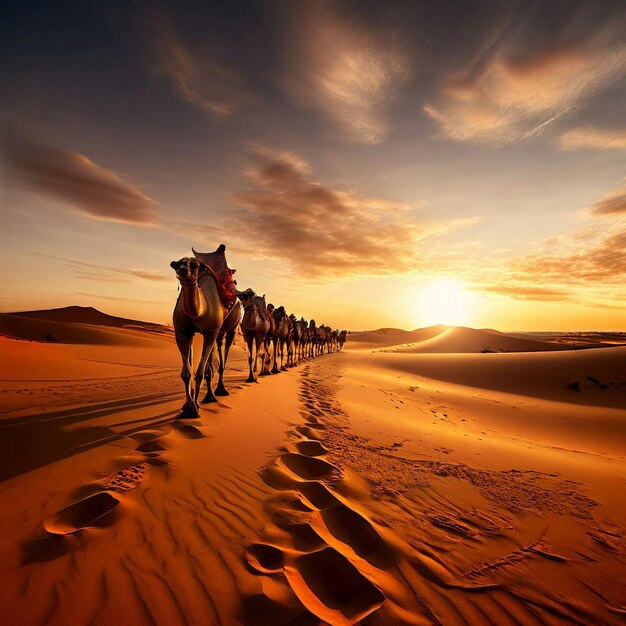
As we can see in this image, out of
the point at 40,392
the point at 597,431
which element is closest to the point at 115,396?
the point at 40,392

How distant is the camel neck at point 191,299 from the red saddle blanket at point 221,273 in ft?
4.20

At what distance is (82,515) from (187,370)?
133 inches

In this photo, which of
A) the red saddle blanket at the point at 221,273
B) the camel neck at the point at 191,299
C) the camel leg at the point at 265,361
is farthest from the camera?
the camel leg at the point at 265,361

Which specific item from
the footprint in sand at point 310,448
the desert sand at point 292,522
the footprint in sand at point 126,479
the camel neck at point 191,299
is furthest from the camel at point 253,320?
the footprint in sand at point 126,479


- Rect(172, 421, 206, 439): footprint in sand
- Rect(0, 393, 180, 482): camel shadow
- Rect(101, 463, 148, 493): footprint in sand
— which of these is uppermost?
Rect(101, 463, 148, 493): footprint in sand

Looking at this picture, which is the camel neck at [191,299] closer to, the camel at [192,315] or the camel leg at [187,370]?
the camel at [192,315]

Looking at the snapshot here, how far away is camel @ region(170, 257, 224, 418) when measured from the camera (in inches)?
205

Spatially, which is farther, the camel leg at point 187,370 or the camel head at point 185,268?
the camel leg at point 187,370

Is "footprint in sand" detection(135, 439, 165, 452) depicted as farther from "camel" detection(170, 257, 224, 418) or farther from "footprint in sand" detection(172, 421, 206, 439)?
"camel" detection(170, 257, 224, 418)

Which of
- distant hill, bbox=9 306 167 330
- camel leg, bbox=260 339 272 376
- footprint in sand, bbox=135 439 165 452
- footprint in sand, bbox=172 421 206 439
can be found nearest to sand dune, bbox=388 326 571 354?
camel leg, bbox=260 339 272 376

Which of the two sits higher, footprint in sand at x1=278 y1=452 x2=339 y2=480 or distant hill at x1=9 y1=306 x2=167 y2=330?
distant hill at x1=9 y1=306 x2=167 y2=330

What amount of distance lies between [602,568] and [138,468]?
14.7 feet

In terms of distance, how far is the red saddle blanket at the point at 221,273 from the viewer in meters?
7.06

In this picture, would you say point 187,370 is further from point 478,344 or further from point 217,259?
point 478,344
